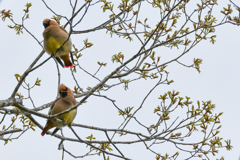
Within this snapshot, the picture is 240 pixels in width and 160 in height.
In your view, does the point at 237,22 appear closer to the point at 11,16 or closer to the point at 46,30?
the point at 46,30

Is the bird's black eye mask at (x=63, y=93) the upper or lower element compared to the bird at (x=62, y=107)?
upper

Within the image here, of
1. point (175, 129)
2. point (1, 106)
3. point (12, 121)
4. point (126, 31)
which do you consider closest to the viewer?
point (1, 106)

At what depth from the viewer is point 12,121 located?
487cm

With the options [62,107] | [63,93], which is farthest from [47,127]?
[63,93]

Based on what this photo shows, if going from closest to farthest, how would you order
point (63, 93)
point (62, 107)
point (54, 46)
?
point (62, 107) → point (63, 93) → point (54, 46)

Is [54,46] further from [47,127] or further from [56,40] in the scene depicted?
[47,127]

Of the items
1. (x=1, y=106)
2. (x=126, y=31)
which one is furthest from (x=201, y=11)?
(x=1, y=106)

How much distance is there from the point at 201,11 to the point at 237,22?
1.78ft

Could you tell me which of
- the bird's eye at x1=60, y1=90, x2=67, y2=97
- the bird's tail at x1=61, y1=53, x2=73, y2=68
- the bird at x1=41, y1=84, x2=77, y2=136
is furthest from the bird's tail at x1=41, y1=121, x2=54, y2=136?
the bird's tail at x1=61, y1=53, x2=73, y2=68

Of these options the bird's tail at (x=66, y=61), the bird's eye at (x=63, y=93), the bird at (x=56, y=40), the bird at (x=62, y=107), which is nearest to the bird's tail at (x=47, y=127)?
the bird at (x=62, y=107)

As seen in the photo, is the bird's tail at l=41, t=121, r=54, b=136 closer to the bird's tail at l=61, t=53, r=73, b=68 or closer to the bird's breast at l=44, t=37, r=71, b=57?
the bird's breast at l=44, t=37, r=71, b=57

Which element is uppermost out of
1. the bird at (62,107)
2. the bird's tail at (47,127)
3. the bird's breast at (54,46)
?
the bird's breast at (54,46)

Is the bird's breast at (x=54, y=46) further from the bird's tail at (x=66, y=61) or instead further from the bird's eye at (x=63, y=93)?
the bird's eye at (x=63, y=93)

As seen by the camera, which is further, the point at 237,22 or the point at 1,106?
the point at 237,22
